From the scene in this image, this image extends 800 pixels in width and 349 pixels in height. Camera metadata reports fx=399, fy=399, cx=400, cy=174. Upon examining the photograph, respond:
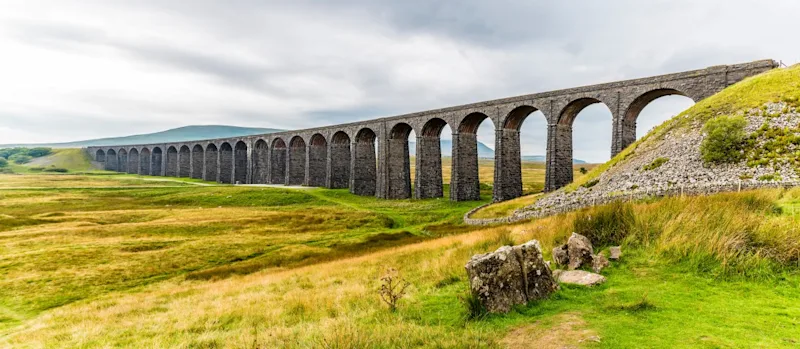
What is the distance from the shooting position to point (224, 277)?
2075cm

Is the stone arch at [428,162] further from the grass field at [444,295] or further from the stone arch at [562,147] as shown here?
the grass field at [444,295]

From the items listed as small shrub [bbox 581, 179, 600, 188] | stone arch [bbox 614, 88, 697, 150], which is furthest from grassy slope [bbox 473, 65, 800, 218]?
stone arch [bbox 614, 88, 697, 150]

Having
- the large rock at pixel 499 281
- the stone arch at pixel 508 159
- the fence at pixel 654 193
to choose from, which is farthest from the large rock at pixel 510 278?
the stone arch at pixel 508 159

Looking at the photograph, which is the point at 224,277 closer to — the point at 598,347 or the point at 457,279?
the point at 457,279

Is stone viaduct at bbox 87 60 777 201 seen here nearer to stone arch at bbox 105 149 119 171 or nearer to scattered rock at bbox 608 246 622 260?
scattered rock at bbox 608 246 622 260

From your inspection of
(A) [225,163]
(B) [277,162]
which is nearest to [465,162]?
(B) [277,162]

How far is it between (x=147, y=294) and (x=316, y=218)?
79.9ft

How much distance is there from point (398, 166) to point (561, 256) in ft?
164

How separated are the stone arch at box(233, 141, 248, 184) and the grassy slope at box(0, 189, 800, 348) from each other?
85868mm

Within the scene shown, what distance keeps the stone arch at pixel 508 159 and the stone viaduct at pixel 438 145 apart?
111 mm

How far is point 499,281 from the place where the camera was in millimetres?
7555

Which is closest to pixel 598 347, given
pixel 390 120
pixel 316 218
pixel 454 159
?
pixel 316 218

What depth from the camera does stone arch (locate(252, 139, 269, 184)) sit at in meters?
89.0

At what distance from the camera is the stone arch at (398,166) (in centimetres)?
5872
